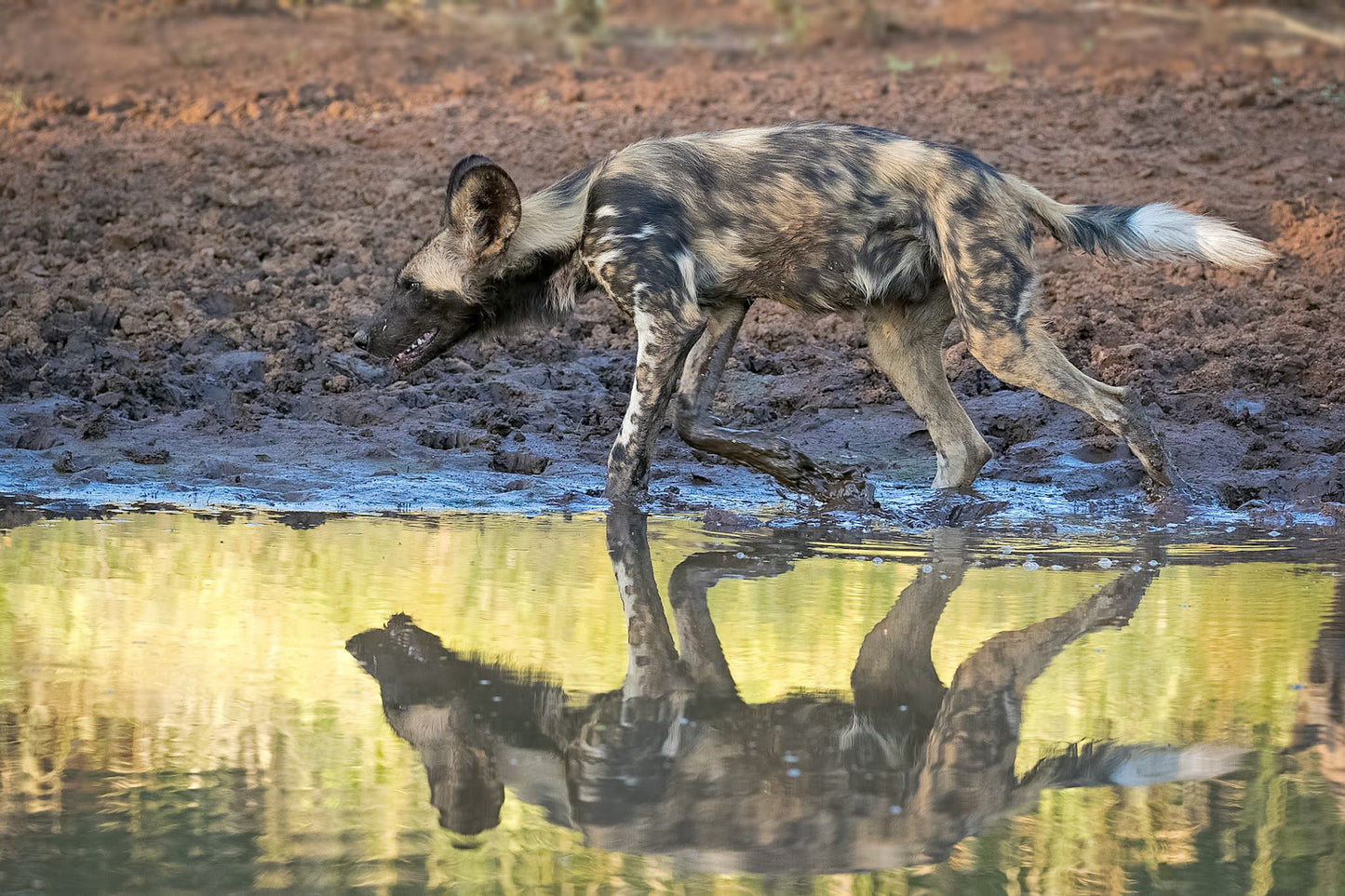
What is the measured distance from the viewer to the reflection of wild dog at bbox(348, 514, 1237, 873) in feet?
9.27

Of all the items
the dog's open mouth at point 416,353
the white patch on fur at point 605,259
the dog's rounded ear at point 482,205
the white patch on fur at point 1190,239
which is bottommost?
the dog's open mouth at point 416,353

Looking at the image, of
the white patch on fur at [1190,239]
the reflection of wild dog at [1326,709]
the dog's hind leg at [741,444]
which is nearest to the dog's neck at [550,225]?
the dog's hind leg at [741,444]

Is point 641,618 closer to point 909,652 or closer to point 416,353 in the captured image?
point 909,652

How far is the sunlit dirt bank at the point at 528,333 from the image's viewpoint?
7.23 metres

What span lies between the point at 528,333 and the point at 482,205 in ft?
8.27

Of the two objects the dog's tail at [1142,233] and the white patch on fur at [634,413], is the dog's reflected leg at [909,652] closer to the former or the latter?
the white patch on fur at [634,413]

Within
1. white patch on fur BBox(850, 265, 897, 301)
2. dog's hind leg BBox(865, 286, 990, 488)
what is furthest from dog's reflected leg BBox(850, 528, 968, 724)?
dog's hind leg BBox(865, 286, 990, 488)

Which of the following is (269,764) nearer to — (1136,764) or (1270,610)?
(1136,764)

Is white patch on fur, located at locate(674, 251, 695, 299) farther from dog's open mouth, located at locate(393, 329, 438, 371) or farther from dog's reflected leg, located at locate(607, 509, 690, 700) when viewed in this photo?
dog's open mouth, located at locate(393, 329, 438, 371)

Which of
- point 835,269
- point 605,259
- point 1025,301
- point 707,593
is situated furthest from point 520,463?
point 707,593

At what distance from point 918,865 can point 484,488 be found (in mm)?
4370

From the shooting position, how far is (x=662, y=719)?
348 centimetres

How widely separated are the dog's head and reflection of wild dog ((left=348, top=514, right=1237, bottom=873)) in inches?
100

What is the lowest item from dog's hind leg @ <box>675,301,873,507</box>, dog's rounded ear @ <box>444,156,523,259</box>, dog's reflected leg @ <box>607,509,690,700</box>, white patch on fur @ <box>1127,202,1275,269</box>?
dog's reflected leg @ <box>607,509,690,700</box>
